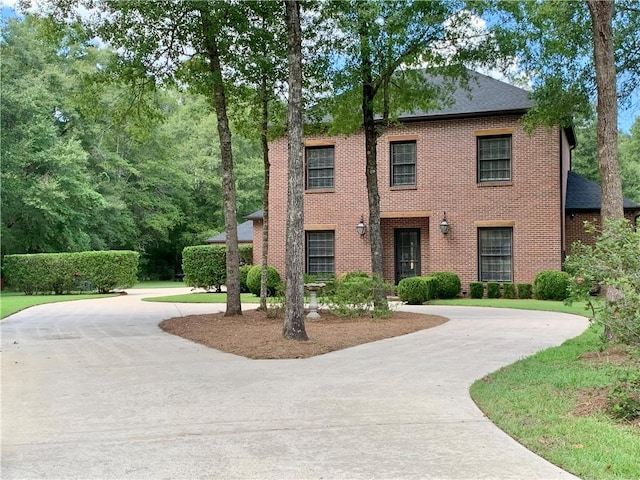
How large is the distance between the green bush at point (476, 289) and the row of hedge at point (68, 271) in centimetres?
1567

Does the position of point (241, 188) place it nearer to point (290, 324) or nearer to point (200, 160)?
point (200, 160)

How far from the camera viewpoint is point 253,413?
5.56 meters

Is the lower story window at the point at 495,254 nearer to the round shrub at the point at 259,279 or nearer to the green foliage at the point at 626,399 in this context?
the round shrub at the point at 259,279

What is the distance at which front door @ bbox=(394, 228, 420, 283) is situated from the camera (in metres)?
22.6

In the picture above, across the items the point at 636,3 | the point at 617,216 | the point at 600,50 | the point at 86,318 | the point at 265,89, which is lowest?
the point at 86,318

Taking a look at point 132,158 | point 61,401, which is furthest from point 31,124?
point 61,401

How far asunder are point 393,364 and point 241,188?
1458 inches

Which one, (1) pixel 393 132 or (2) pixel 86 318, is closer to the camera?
(2) pixel 86 318

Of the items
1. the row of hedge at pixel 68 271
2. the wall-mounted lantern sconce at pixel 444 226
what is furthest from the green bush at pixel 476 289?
the row of hedge at pixel 68 271

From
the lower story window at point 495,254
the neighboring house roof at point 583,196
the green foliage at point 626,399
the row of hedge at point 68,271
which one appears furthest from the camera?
the row of hedge at point 68,271

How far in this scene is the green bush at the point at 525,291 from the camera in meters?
20.0

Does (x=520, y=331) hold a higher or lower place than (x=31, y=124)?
lower

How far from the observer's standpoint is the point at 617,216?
8961 millimetres

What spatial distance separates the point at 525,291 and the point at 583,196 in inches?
199
